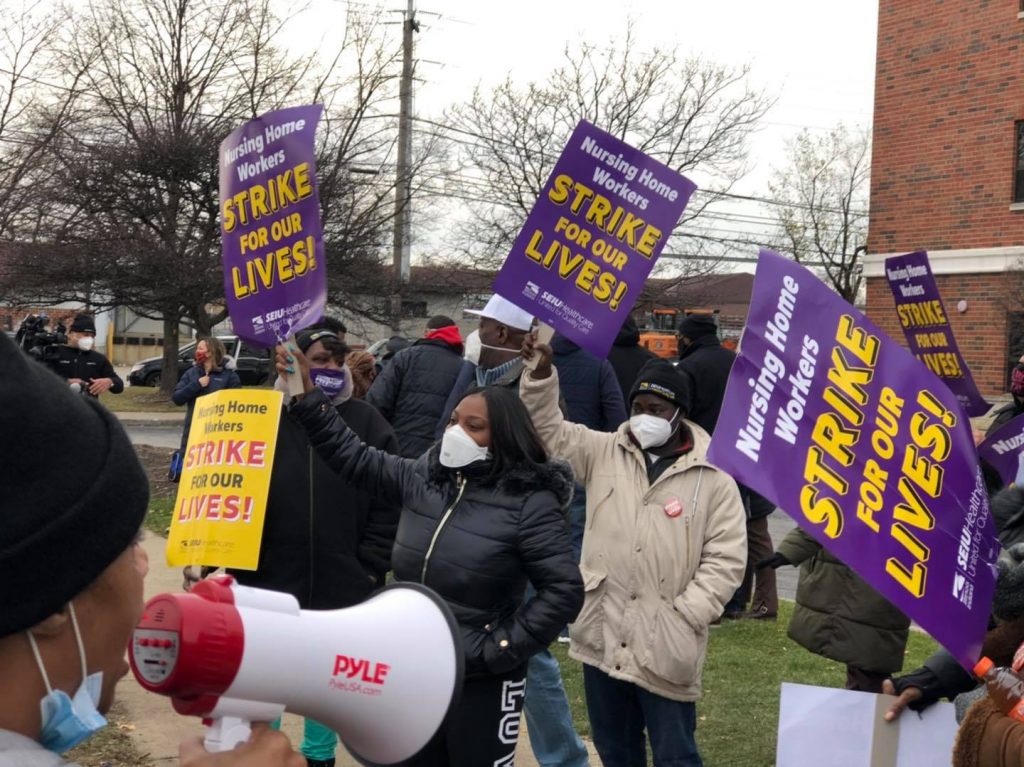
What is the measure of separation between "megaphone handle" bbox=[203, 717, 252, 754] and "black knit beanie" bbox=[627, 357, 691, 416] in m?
3.62

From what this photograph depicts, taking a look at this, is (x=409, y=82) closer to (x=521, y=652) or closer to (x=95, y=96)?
(x=95, y=96)

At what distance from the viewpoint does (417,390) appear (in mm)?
7562

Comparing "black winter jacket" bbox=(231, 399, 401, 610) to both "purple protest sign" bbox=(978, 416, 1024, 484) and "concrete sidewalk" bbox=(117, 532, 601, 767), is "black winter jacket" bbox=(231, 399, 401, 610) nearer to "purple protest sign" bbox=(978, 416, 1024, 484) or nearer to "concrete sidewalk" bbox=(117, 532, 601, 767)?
"concrete sidewalk" bbox=(117, 532, 601, 767)

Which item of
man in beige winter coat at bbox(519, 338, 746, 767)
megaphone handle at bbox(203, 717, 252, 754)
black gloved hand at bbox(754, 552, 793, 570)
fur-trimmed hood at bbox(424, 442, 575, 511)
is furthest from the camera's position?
black gloved hand at bbox(754, 552, 793, 570)

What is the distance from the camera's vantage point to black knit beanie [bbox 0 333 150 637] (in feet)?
4.31

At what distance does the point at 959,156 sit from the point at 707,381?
15767 mm

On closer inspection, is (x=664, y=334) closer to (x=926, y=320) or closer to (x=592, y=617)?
(x=926, y=320)

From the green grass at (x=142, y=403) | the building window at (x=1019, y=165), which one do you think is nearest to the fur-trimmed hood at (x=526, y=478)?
the building window at (x=1019, y=165)

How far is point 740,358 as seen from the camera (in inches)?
111

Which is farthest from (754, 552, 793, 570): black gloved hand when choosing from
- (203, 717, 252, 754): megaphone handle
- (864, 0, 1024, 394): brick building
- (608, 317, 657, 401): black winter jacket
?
(864, 0, 1024, 394): brick building

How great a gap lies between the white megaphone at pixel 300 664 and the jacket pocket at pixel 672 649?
281 centimetres

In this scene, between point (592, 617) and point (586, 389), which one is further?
point (586, 389)

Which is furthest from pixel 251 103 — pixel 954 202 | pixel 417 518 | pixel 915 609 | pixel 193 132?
pixel 915 609

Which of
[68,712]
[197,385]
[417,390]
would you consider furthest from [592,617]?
[197,385]
